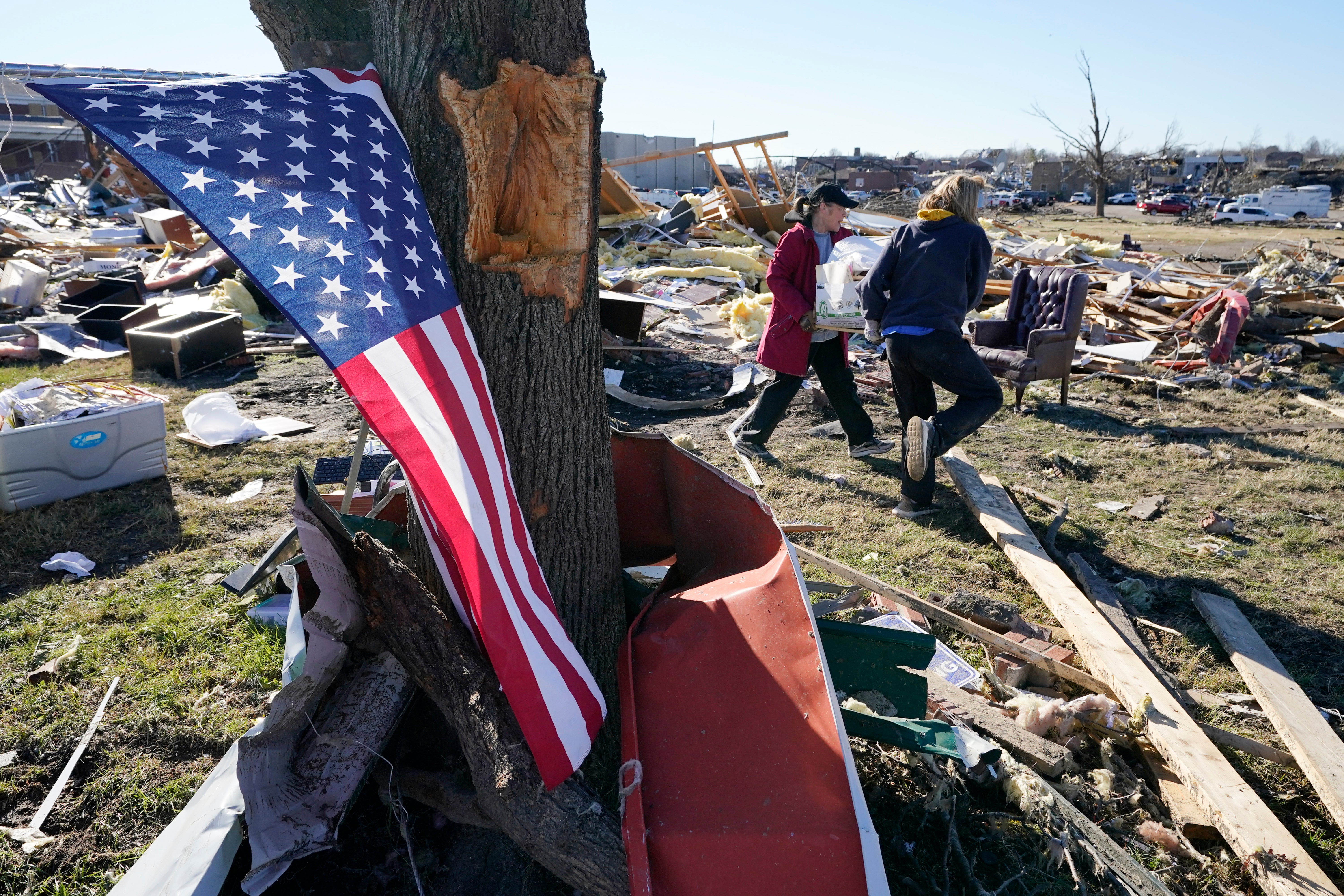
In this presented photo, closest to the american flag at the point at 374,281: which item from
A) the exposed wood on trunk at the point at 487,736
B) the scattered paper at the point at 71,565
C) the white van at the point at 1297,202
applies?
the exposed wood on trunk at the point at 487,736

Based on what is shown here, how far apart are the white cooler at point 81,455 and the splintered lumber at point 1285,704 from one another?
236 inches

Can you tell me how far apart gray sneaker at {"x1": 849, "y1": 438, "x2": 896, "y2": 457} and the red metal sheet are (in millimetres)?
3531

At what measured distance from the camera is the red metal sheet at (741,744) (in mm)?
1767

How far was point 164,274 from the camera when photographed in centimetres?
1220

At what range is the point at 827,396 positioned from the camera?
6082mm

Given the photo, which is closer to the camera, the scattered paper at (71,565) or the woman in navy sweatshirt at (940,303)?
the scattered paper at (71,565)

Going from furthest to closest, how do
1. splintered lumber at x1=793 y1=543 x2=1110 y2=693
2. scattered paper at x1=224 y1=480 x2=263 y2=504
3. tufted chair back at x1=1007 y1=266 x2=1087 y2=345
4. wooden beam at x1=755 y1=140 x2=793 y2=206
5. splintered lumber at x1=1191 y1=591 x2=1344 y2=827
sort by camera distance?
wooden beam at x1=755 y1=140 x2=793 y2=206 → tufted chair back at x1=1007 y1=266 x2=1087 y2=345 → scattered paper at x1=224 y1=480 x2=263 y2=504 → splintered lumber at x1=793 y1=543 x2=1110 y2=693 → splintered lumber at x1=1191 y1=591 x2=1344 y2=827

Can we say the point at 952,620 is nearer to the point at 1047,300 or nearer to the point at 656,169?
the point at 1047,300

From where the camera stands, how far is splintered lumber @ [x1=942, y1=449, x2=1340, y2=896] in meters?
2.34

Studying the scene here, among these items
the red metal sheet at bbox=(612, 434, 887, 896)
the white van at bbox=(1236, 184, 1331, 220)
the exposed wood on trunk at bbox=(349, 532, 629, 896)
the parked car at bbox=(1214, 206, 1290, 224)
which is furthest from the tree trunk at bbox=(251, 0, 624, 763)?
the white van at bbox=(1236, 184, 1331, 220)

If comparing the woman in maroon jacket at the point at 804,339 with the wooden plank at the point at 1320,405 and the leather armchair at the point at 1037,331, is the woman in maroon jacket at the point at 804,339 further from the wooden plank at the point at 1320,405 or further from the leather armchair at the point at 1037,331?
the wooden plank at the point at 1320,405

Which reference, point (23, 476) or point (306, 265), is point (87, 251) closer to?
point (23, 476)

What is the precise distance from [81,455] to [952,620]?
5.03 metres

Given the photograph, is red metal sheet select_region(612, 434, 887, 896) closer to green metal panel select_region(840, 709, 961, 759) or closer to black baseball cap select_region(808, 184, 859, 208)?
green metal panel select_region(840, 709, 961, 759)
